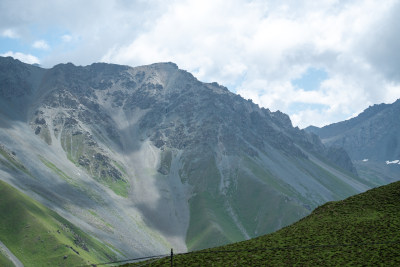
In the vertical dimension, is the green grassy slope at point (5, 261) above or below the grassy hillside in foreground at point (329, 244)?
above

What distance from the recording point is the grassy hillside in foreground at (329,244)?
151ft

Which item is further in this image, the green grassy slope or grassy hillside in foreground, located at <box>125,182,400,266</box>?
the green grassy slope

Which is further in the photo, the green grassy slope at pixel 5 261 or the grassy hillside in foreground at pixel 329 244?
the green grassy slope at pixel 5 261

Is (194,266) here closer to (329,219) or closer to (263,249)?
(263,249)

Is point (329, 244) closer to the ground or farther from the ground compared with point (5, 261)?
closer to the ground

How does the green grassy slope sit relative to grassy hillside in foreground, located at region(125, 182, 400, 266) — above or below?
above

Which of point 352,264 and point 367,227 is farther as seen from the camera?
point 367,227

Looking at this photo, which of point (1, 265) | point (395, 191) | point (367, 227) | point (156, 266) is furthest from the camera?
point (1, 265)

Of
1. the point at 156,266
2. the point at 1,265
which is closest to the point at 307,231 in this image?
the point at 156,266

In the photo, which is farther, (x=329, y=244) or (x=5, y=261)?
(x=5, y=261)

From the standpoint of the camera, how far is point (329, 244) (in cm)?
5131

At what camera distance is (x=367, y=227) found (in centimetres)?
5500

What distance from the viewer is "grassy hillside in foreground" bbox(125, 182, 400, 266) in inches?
1816

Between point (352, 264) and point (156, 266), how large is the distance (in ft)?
79.5
